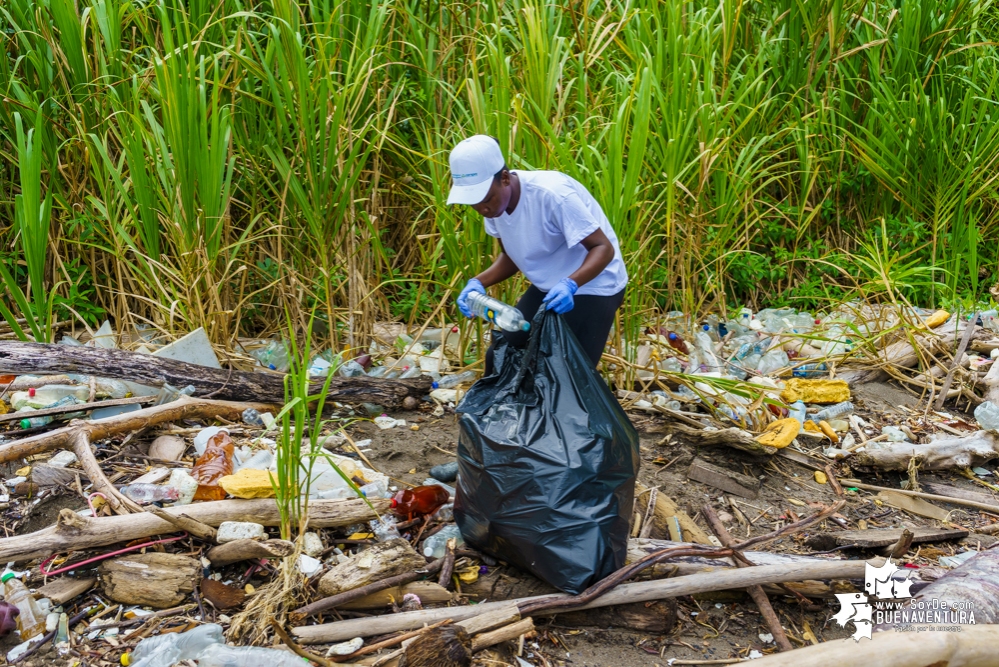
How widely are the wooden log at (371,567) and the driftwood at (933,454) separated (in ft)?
5.79

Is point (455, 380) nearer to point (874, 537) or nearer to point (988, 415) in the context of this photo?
point (874, 537)

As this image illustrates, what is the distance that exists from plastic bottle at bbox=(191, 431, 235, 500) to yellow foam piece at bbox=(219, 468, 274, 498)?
4cm

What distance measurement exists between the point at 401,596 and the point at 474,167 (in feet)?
3.76

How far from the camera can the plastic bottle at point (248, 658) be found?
168 cm

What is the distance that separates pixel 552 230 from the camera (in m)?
2.32

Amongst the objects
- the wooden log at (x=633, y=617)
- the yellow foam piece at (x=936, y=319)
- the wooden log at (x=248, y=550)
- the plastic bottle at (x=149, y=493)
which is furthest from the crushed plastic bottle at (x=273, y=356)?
the yellow foam piece at (x=936, y=319)

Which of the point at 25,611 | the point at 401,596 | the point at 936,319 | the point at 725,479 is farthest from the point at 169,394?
the point at 936,319

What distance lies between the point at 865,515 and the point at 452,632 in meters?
1.62

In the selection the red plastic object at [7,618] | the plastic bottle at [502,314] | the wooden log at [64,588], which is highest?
the plastic bottle at [502,314]

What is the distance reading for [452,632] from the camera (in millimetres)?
1727

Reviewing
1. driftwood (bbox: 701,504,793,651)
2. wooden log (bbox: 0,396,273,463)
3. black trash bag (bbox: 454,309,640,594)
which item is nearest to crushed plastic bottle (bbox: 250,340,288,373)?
wooden log (bbox: 0,396,273,463)

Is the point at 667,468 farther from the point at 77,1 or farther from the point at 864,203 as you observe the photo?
the point at 77,1

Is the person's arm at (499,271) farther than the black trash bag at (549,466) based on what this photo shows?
Yes

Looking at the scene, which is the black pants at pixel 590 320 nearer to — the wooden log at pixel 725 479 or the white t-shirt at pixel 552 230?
the white t-shirt at pixel 552 230
